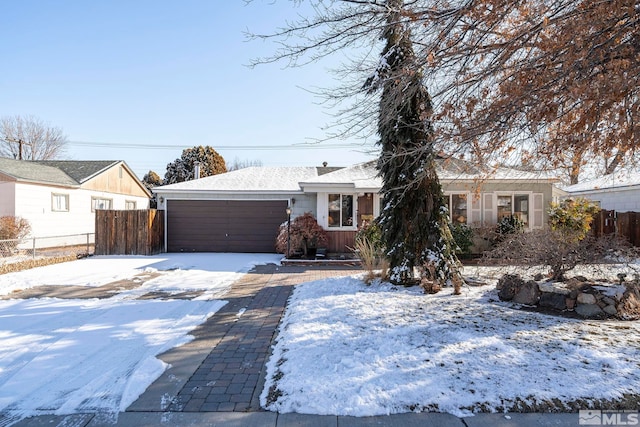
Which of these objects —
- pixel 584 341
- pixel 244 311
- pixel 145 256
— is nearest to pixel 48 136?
pixel 145 256

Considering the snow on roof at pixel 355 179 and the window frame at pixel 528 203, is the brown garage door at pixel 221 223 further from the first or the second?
the window frame at pixel 528 203

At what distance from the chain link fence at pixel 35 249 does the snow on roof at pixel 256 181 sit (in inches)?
151

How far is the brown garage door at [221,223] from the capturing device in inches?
568

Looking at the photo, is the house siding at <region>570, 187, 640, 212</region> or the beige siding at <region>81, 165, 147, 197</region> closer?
the house siding at <region>570, 187, 640, 212</region>

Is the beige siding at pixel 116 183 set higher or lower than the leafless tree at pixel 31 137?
lower

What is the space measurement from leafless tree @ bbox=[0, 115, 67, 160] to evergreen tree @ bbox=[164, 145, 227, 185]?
43.6 feet

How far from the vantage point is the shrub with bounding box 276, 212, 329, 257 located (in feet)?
41.0

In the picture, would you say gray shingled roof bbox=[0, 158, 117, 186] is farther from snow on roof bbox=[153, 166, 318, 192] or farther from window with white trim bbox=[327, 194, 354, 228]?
window with white trim bbox=[327, 194, 354, 228]

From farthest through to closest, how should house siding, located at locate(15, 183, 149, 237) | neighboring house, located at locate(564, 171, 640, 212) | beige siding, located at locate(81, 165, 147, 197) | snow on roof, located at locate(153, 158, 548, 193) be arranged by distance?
beige siding, located at locate(81, 165, 147, 197) → neighboring house, located at locate(564, 171, 640, 212) → house siding, located at locate(15, 183, 149, 237) → snow on roof, located at locate(153, 158, 548, 193)

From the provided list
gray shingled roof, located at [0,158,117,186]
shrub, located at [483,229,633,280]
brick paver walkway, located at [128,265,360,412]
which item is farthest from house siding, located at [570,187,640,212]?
gray shingled roof, located at [0,158,117,186]

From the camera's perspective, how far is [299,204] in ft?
46.9

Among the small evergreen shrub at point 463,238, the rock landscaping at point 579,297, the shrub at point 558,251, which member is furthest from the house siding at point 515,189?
the rock landscaping at point 579,297

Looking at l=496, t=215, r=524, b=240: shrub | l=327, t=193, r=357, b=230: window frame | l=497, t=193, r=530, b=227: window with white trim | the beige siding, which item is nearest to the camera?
l=496, t=215, r=524, b=240: shrub

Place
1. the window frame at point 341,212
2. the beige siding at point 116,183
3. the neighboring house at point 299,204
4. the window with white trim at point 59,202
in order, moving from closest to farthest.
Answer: the neighboring house at point 299,204 → the window frame at point 341,212 → the window with white trim at point 59,202 → the beige siding at point 116,183
